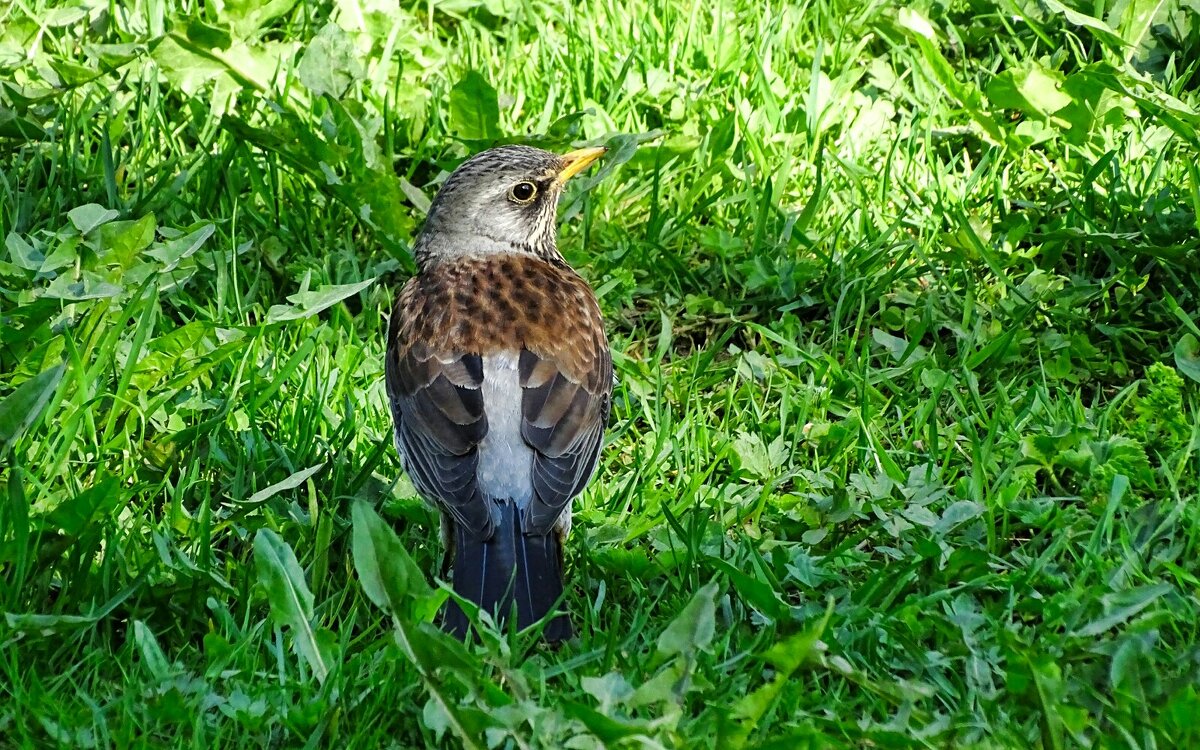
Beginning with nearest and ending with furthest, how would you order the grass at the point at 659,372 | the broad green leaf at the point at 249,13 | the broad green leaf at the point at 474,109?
the grass at the point at 659,372 → the broad green leaf at the point at 474,109 → the broad green leaf at the point at 249,13

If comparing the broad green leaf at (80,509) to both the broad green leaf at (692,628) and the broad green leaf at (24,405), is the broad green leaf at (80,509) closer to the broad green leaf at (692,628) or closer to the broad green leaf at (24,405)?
the broad green leaf at (24,405)

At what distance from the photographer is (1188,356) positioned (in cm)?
551

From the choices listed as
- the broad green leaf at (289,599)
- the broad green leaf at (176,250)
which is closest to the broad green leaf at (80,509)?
the broad green leaf at (289,599)

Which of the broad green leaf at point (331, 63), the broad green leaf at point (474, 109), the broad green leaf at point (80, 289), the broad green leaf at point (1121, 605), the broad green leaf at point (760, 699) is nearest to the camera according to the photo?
the broad green leaf at point (760, 699)

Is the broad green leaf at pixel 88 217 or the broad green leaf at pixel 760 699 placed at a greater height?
the broad green leaf at pixel 88 217

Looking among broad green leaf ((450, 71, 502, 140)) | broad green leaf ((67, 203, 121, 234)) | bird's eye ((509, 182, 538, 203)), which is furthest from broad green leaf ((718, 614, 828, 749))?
broad green leaf ((450, 71, 502, 140))

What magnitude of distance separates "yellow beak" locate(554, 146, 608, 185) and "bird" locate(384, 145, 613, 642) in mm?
74

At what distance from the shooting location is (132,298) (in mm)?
5512

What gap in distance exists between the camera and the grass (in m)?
3.90

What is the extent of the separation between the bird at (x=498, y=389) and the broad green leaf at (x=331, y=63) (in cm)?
118

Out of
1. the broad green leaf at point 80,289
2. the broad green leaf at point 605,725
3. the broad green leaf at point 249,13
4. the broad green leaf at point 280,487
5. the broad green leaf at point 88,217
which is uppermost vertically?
the broad green leaf at point 249,13

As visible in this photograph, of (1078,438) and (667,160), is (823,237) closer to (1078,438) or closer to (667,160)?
(667,160)

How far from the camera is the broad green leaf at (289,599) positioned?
13.1 ft

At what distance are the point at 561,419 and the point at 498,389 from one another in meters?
0.23
